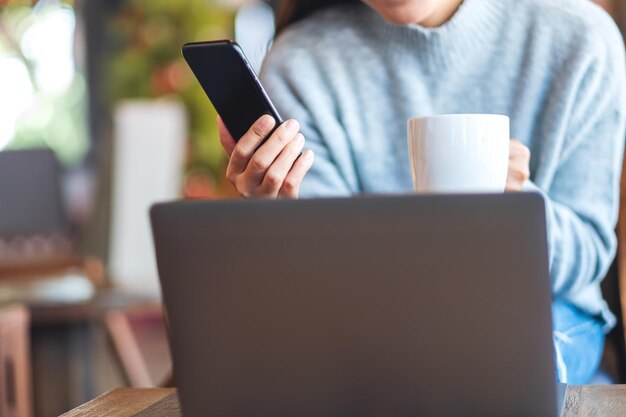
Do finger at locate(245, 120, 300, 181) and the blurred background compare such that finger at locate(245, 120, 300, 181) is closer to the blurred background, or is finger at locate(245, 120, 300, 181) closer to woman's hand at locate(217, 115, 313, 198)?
woman's hand at locate(217, 115, 313, 198)

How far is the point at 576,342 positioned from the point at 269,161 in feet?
1.37

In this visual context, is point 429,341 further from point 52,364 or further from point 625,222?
point 52,364

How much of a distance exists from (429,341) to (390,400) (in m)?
0.05

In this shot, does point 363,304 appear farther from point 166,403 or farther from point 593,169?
point 593,169

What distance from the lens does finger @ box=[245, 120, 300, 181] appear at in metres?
0.90

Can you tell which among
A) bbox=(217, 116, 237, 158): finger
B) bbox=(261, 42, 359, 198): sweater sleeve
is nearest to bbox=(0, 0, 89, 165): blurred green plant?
bbox=(261, 42, 359, 198): sweater sleeve

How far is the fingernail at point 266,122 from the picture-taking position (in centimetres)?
90

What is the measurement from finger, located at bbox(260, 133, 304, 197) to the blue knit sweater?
0.23 meters

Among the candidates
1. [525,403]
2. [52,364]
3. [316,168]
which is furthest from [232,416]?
[52,364]

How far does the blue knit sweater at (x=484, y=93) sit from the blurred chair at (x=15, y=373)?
2.55ft

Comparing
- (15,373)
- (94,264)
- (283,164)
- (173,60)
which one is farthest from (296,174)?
(173,60)

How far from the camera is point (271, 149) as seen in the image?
3.02ft

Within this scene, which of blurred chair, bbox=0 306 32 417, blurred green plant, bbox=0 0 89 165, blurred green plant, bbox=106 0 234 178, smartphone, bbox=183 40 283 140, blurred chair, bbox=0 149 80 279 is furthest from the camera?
blurred green plant, bbox=0 0 89 165

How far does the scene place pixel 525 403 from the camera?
0.57m
